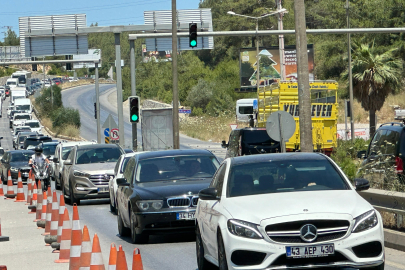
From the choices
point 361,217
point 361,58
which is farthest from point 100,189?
point 361,58

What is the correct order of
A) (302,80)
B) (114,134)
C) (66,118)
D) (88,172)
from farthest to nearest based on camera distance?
(66,118) → (114,134) → (88,172) → (302,80)

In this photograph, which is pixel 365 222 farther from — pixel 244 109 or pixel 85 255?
pixel 244 109

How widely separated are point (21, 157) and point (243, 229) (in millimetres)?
27338

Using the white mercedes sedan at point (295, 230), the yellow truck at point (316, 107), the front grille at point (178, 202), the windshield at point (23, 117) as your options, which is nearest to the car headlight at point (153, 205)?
the front grille at point (178, 202)

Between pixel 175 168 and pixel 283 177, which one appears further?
pixel 175 168

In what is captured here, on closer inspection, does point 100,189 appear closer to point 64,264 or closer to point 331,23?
point 64,264

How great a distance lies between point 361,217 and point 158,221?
4.98 m

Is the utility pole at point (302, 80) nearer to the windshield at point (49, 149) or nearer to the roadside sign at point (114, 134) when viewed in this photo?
the roadside sign at point (114, 134)

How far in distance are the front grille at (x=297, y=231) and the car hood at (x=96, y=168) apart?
1383 cm

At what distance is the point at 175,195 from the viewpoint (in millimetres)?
11711

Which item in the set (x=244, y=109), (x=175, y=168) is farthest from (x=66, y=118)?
(x=175, y=168)

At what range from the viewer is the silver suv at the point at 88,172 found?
20234 millimetres

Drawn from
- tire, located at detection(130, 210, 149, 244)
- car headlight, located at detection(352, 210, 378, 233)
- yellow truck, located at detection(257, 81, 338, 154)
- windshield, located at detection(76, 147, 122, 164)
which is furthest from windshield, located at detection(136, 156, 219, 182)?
yellow truck, located at detection(257, 81, 338, 154)

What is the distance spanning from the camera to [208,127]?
237 feet
